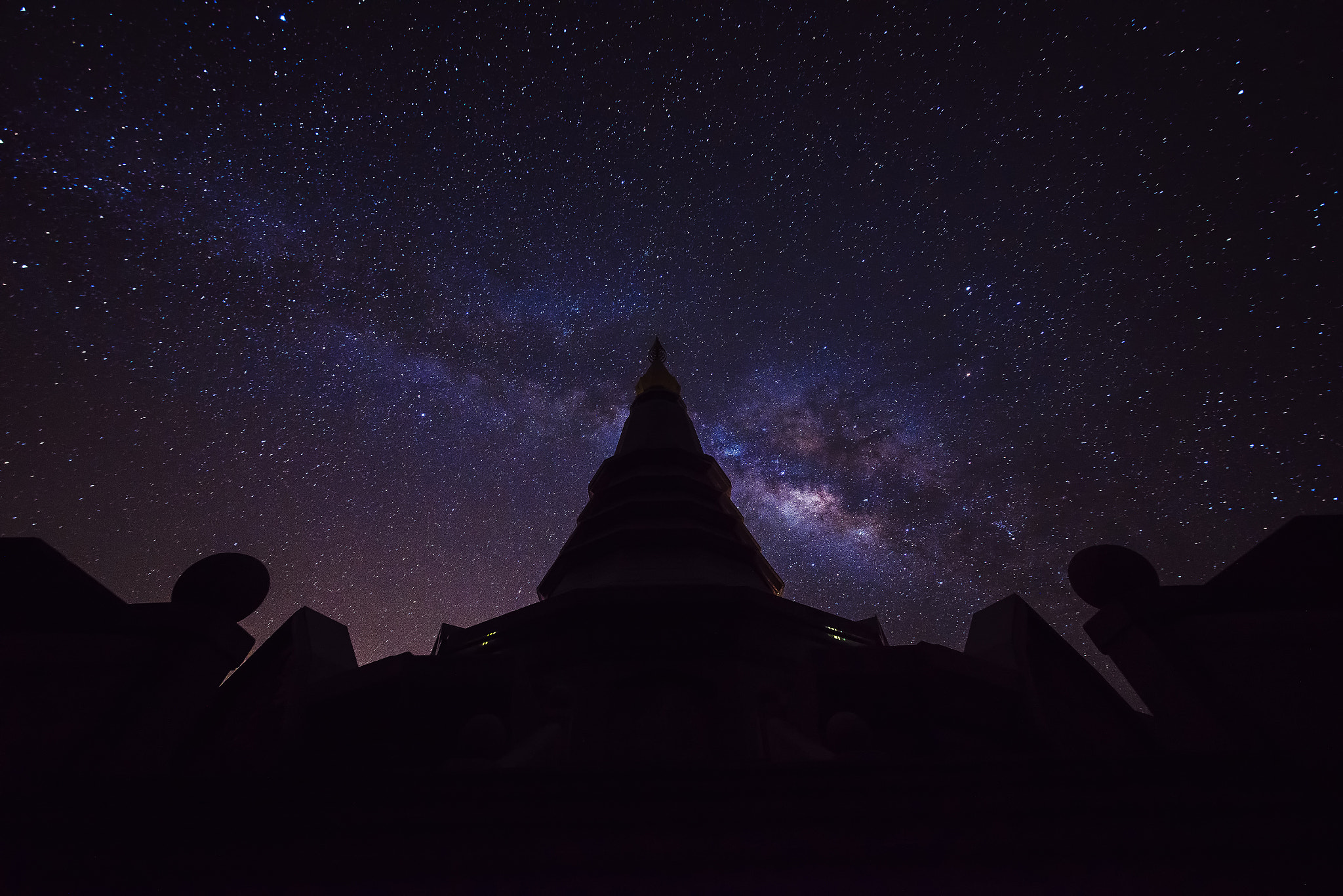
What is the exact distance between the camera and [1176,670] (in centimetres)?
584

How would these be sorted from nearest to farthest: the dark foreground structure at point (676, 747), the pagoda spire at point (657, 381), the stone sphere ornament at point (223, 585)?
the dark foreground structure at point (676, 747), the stone sphere ornament at point (223, 585), the pagoda spire at point (657, 381)

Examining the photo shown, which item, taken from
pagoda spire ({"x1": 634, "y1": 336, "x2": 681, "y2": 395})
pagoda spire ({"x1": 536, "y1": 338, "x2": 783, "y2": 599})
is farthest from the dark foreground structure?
pagoda spire ({"x1": 634, "y1": 336, "x2": 681, "y2": 395})

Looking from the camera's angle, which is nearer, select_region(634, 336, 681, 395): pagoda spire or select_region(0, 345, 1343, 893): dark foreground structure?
select_region(0, 345, 1343, 893): dark foreground structure

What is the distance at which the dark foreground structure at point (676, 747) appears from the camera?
13.1ft

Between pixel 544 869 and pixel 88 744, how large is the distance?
4382mm

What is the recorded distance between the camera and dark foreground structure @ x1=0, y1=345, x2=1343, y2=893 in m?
3.99

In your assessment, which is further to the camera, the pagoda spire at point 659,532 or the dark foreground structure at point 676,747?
the pagoda spire at point 659,532

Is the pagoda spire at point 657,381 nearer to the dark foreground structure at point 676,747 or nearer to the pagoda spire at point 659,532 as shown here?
the pagoda spire at point 659,532

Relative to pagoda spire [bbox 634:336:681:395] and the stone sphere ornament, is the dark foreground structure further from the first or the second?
pagoda spire [bbox 634:336:681:395]

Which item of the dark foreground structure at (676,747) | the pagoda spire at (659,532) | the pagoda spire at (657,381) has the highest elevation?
the pagoda spire at (657,381)

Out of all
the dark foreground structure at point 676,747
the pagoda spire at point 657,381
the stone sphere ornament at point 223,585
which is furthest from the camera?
the pagoda spire at point 657,381

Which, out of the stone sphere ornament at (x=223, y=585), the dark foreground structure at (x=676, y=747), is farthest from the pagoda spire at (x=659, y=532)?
the stone sphere ornament at (x=223, y=585)

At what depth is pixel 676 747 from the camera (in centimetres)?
893

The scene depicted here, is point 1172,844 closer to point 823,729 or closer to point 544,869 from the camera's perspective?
point 544,869
